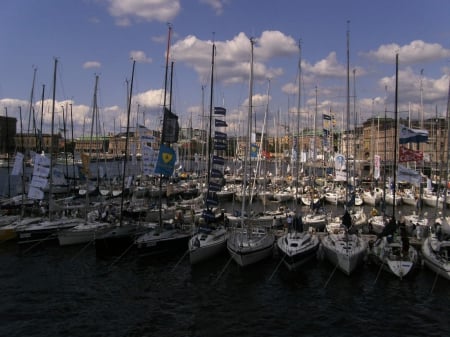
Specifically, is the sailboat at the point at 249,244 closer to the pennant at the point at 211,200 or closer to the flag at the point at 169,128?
the pennant at the point at 211,200

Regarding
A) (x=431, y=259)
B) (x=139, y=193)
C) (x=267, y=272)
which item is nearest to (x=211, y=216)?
(x=267, y=272)

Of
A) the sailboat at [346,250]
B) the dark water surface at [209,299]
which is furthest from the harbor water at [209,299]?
the sailboat at [346,250]

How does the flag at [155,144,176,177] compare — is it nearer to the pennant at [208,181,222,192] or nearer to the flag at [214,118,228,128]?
the pennant at [208,181,222,192]

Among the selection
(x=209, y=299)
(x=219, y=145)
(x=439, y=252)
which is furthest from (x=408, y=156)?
(x=209, y=299)

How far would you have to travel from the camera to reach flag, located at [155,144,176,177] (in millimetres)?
33031

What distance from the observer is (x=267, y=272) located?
2898 cm

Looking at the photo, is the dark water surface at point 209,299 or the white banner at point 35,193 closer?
the dark water surface at point 209,299

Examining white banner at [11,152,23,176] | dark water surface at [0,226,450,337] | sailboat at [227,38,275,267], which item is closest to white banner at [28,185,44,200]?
dark water surface at [0,226,450,337]

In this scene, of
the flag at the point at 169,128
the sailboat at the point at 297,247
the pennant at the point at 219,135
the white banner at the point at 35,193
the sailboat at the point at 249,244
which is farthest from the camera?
the white banner at the point at 35,193

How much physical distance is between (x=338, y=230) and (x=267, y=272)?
9822 mm

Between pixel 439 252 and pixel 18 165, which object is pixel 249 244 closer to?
pixel 439 252

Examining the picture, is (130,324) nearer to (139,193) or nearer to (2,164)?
(139,193)

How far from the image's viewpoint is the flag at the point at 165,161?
33031 millimetres

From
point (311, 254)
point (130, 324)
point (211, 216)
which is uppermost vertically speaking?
point (211, 216)
